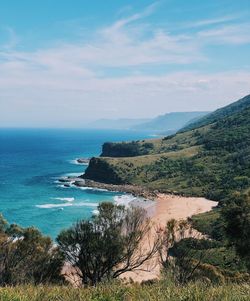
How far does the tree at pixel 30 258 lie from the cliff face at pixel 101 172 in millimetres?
109923

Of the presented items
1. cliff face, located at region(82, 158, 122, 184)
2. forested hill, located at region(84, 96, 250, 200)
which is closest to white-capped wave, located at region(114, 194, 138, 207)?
forested hill, located at region(84, 96, 250, 200)

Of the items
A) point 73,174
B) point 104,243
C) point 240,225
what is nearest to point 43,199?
point 73,174

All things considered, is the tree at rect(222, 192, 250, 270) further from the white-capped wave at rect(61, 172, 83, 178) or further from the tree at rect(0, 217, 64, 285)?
the white-capped wave at rect(61, 172, 83, 178)

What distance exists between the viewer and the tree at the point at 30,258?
3422 cm

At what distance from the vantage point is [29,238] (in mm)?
37375

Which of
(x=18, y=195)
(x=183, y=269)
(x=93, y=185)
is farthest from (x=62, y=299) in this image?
(x=93, y=185)

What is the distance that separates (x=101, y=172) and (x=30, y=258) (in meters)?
119

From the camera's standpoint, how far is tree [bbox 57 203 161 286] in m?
38.6

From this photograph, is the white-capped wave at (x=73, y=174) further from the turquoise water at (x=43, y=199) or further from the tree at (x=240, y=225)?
the tree at (x=240, y=225)

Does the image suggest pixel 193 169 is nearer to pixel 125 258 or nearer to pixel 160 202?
pixel 160 202

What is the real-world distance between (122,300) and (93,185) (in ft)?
420

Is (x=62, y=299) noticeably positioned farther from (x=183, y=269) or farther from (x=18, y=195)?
(x=18, y=195)

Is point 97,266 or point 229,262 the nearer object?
point 97,266

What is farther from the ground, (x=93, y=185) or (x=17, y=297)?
(x=17, y=297)
